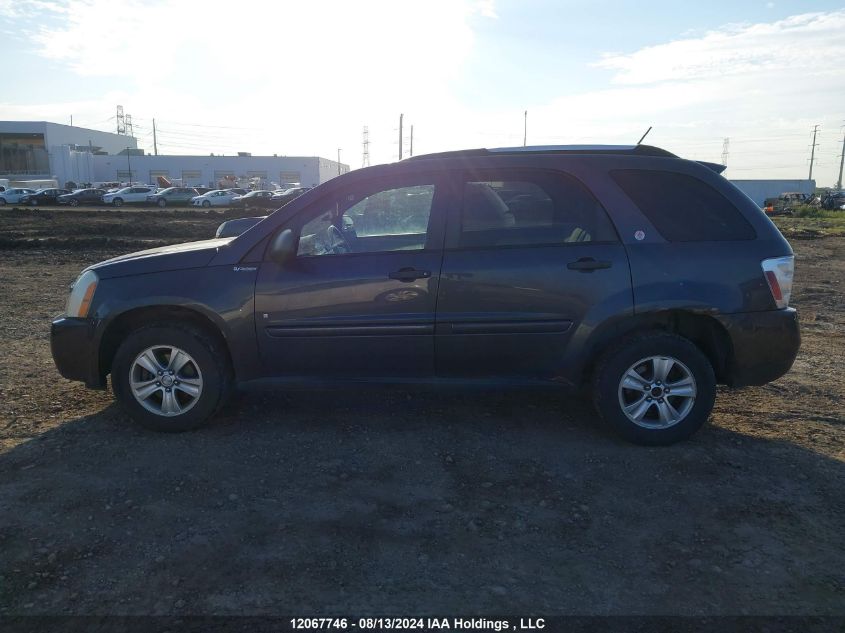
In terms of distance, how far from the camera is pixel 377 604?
2758 mm

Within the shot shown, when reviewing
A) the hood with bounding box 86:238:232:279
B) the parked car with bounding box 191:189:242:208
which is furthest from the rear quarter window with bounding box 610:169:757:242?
the parked car with bounding box 191:189:242:208

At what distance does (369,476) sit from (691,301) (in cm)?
237

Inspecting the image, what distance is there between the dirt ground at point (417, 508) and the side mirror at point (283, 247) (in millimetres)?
1244

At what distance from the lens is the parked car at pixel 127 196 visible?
4856cm

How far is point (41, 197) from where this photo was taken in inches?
1784

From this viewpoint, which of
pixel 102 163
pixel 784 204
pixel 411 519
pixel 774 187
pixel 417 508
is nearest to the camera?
pixel 411 519

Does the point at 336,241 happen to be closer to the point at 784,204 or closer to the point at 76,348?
the point at 76,348

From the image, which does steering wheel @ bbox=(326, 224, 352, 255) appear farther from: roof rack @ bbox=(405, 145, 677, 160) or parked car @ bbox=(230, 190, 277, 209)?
parked car @ bbox=(230, 190, 277, 209)

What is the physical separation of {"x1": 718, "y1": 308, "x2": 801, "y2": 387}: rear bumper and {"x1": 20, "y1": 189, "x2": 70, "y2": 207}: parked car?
165 feet

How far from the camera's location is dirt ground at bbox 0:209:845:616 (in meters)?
2.84

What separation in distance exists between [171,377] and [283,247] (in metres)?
1.21

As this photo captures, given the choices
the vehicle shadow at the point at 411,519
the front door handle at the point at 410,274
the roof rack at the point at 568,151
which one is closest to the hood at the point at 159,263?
the vehicle shadow at the point at 411,519

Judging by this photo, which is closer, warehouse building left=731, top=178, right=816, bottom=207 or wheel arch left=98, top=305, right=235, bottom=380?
wheel arch left=98, top=305, right=235, bottom=380

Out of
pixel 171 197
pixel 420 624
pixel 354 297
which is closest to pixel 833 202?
pixel 171 197
